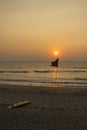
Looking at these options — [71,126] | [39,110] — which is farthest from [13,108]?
[71,126]

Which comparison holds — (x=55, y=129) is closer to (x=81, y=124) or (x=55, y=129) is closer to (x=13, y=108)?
(x=81, y=124)

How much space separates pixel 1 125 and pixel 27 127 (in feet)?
3.18

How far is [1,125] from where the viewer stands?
9758 millimetres

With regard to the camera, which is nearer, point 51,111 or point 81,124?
point 81,124

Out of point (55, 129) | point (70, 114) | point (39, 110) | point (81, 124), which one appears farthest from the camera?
point (39, 110)

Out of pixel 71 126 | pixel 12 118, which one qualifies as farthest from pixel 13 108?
pixel 71 126

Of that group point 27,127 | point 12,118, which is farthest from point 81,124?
point 12,118

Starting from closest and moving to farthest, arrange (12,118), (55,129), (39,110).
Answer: (55,129)
(12,118)
(39,110)

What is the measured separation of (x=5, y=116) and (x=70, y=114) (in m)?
2.76

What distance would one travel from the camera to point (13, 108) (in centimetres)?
1323

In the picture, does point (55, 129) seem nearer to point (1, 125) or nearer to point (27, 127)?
point (27, 127)

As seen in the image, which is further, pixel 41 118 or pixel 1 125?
pixel 41 118

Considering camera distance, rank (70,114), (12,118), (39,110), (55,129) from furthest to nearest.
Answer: (39,110) → (70,114) → (12,118) → (55,129)

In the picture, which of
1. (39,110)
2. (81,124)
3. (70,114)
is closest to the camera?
(81,124)
